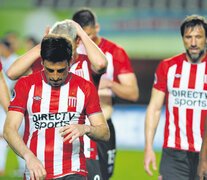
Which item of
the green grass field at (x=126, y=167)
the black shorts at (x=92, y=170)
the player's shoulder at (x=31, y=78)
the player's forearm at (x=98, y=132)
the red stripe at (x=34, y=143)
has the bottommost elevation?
the green grass field at (x=126, y=167)

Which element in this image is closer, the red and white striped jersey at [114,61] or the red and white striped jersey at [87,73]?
the red and white striped jersey at [87,73]

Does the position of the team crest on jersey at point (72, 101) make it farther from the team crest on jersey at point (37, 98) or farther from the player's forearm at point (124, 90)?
the player's forearm at point (124, 90)

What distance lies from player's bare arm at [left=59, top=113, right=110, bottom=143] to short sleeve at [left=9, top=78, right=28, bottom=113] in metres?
0.36

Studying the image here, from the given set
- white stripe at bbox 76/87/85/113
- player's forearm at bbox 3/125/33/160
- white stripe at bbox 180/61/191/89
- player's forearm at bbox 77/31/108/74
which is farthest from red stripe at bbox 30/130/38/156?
white stripe at bbox 180/61/191/89

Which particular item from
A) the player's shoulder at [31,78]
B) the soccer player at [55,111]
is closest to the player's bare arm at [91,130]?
the soccer player at [55,111]

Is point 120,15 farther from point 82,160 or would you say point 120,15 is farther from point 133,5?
point 82,160

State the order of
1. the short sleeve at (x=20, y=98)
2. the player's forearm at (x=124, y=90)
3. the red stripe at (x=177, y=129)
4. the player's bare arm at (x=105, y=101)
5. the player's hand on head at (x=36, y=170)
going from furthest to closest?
1. the player's bare arm at (x=105, y=101)
2. the player's forearm at (x=124, y=90)
3. the red stripe at (x=177, y=129)
4. the short sleeve at (x=20, y=98)
5. the player's hand on head at (x=36, y=170)

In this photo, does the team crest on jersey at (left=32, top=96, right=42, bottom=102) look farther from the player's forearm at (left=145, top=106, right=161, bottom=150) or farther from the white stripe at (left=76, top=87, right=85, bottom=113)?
the player's forearm at (left=145, top=106, right=161, bottom=150)

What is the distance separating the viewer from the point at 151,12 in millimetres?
13109

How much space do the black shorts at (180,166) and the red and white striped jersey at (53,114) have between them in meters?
1.48

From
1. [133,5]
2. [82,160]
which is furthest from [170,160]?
[133,5]

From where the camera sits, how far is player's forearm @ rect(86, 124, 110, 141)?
401 centimetres

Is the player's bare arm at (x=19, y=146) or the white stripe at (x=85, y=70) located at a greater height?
the white stripe at (x=85, y=70)

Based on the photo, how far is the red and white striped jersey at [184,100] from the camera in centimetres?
552
